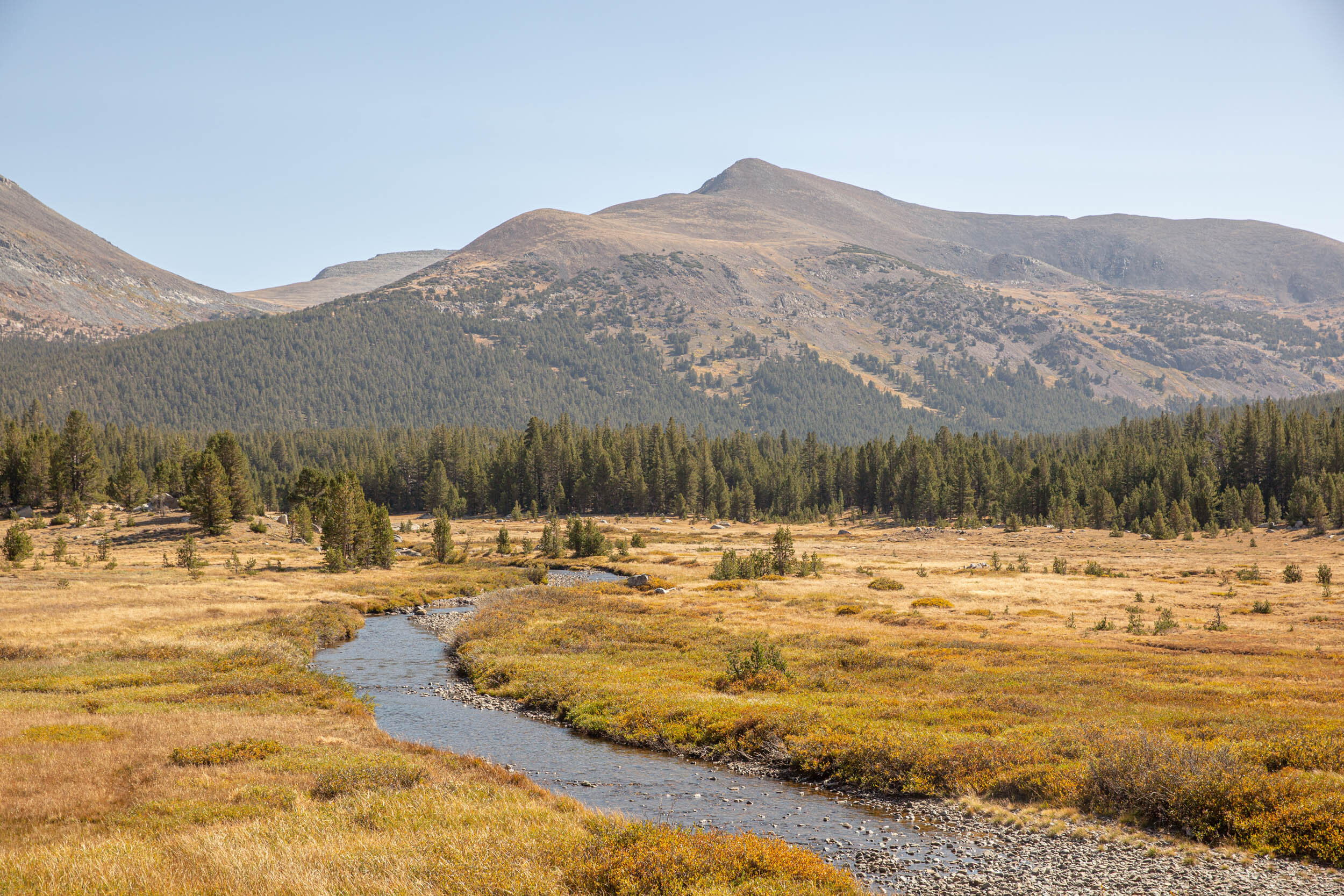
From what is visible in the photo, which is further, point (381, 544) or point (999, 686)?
point (381, 544)

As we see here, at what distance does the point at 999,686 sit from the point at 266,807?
A: 29.2 metres

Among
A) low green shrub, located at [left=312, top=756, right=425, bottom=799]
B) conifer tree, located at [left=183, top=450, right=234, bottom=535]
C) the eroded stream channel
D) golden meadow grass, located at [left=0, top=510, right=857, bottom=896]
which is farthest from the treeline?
low green shrub, located at [left=312, top=756, right=425, bottom=799]

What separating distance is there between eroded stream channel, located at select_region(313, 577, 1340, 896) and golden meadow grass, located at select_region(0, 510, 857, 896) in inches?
109

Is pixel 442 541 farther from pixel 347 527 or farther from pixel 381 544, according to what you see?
pixel 347 527

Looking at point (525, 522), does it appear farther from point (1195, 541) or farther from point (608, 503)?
point (1195, 541)

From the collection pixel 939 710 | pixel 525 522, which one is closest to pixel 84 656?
pixel 939 710

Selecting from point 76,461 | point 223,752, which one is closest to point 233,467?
point 76,461

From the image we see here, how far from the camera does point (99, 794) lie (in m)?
19.9

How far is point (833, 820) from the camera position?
22469 millimetres

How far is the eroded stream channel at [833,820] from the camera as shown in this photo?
1755 cm

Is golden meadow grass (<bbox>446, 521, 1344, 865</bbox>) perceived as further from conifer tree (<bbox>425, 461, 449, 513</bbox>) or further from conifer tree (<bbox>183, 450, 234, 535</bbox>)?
conifer tree (<bbox>425, 461, 449, 513</bbox>)

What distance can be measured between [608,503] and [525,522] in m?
25.0

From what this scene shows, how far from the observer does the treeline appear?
12444 cm

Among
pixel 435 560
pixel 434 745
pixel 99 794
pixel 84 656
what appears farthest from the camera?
pixel 435 560
